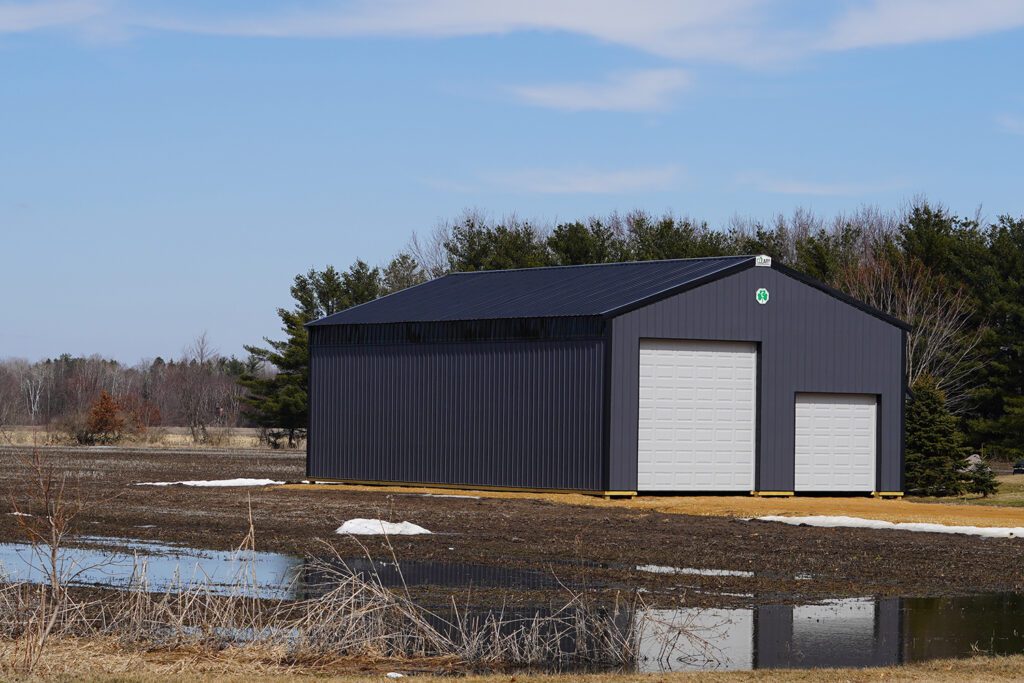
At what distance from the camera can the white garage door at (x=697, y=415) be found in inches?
1300

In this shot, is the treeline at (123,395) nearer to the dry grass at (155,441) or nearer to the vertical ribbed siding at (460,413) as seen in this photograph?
the dry grass at (155,441)

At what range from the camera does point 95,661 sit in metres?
11.0

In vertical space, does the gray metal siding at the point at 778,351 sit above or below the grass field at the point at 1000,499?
above

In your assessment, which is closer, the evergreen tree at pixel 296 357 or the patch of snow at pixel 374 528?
the patch of snow at pixel 374 528

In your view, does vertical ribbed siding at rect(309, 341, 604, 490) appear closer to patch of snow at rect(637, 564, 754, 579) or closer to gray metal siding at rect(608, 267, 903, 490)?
gray metal siding at rect(608, 267, 903, 490)

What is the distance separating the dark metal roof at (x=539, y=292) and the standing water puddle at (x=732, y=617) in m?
15.0

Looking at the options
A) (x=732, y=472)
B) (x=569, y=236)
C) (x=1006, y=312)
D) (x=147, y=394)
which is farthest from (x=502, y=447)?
(x=147, y=394)

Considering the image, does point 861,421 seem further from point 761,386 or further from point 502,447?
point 502,447

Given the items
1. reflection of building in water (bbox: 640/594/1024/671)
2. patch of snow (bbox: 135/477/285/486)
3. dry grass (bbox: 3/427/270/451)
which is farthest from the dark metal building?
dry grass (bbox: 3/427/270/451)

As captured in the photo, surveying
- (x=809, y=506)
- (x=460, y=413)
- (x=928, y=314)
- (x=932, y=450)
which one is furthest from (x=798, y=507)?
(x=928, y=314)

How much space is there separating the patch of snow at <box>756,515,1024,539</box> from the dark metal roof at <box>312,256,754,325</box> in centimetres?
739

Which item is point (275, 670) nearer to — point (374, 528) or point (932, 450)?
point (374, 528)

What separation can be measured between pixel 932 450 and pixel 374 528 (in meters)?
18.9

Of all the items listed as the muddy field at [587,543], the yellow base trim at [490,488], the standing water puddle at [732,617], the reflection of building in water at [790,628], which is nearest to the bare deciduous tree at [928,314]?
the yellow base trim at [490,488]
